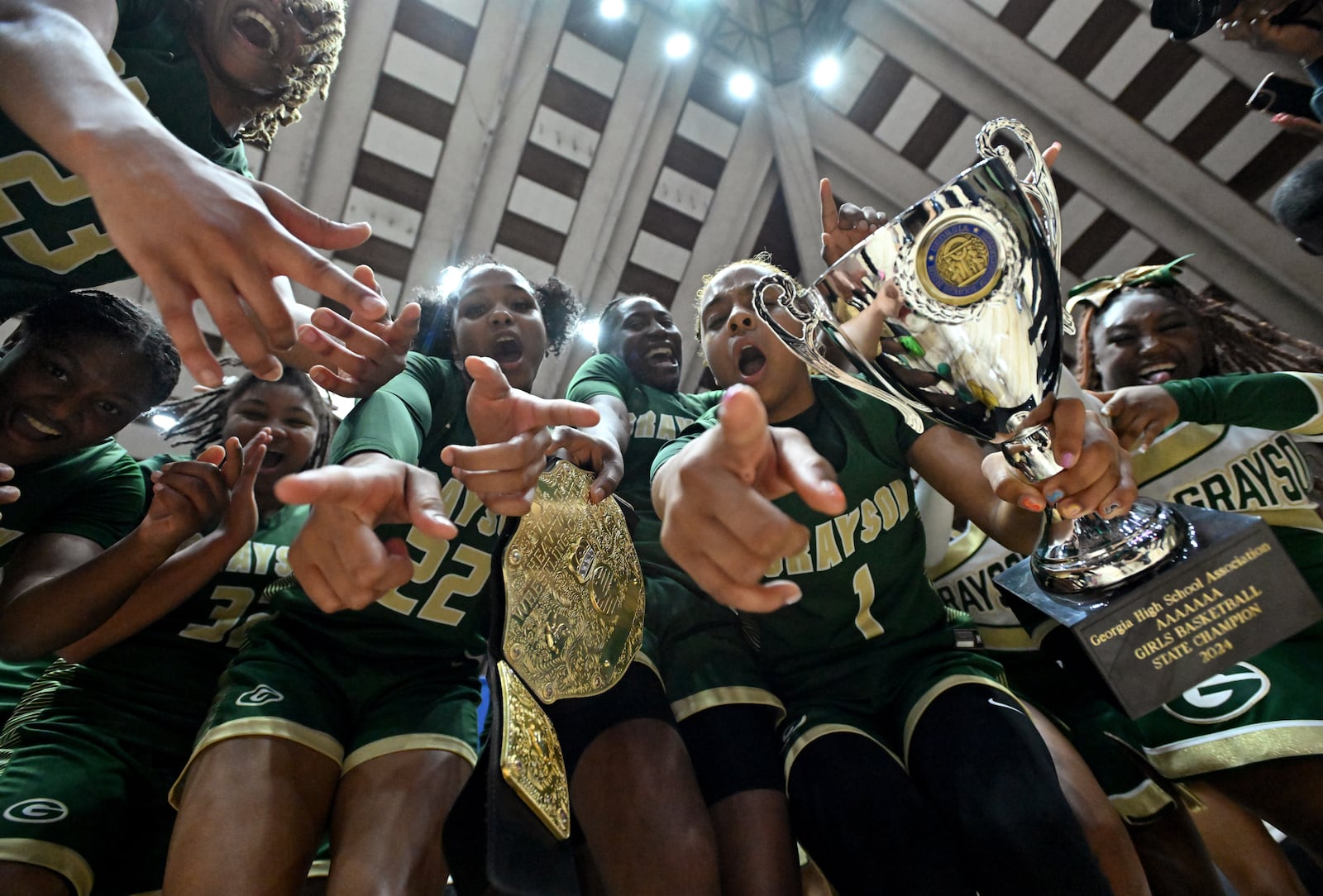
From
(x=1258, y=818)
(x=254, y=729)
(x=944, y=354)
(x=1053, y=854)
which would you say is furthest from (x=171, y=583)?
(x=1258, y=818)

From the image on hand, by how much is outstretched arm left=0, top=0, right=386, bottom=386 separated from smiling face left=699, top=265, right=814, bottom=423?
82cm

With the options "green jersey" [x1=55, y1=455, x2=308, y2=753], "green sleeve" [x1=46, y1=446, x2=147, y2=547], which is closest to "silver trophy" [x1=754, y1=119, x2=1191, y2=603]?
"green jersey" [x1=55, y1=455, x2=308, y2=753]

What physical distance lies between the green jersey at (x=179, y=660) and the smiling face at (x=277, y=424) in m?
0.18

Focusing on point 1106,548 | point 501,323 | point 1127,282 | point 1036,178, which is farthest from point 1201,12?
point 501,323

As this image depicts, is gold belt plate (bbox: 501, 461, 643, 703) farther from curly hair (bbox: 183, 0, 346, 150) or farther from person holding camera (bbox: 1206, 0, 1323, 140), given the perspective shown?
person holding camera (bbox: 1206, 0, 1323, 140)

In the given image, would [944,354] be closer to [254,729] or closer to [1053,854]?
[1053,854]

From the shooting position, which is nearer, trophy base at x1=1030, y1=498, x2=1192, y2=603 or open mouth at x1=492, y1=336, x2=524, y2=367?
trophy base at x1=1030, y1=498, x2=1192, y2=603

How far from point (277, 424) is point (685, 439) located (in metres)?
1.07

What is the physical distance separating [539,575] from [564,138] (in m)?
3.03

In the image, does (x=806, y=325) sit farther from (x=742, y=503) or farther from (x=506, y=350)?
(x=506, y=350)

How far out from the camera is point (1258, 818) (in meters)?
1.37

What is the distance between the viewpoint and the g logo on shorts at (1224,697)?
1.29m

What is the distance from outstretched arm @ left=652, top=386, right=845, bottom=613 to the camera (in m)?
0.67

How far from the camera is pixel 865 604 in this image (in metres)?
1.23
